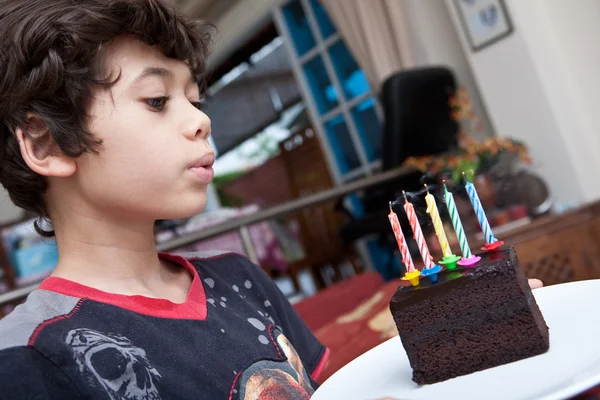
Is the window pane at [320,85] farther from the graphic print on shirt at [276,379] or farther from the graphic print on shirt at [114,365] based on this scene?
the graphic print on shirt at [114,365]

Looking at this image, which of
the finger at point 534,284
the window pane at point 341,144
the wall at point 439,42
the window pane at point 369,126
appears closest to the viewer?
the finger at point 534,284

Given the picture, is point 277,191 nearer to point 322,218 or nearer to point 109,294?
point 322,218

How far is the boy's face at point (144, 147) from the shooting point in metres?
0.84

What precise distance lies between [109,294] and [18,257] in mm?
5300

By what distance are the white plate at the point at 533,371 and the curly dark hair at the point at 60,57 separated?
1.44 ft

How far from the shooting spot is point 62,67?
2.75ft

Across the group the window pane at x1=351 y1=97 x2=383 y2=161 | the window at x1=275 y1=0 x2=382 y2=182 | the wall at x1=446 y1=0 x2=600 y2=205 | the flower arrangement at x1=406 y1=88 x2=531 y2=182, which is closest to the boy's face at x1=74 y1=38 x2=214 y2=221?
the flower arrangement at x1=406 y1=88 x2=531 y2=182

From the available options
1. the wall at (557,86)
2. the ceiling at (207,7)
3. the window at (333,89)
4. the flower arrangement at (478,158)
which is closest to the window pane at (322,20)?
the window at (333,89)

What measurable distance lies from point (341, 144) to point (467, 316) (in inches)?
168

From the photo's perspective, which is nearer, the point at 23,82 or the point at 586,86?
the point at 23,82

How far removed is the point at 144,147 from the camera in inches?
32.9

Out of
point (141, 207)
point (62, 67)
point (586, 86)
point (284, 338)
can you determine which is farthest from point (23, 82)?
point (586, 86)

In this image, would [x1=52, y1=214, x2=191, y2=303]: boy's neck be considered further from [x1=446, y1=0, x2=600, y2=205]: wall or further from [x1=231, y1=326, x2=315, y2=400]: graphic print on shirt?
[x1=446, y1=0, x2=600, y2=205]: wall

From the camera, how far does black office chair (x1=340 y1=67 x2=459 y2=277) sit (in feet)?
11.9
